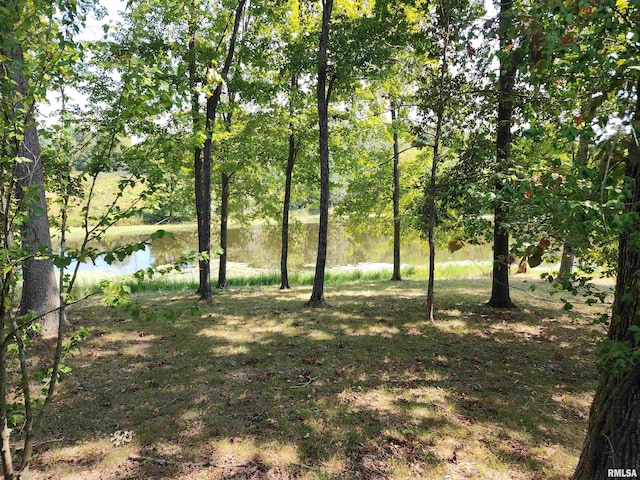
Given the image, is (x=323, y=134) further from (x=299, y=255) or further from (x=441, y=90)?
(x=299, y=255)

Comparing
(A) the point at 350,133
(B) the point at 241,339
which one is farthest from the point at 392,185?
(B) the point at 241,339

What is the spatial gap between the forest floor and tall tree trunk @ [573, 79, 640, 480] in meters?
0.85

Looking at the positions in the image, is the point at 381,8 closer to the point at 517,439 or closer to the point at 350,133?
the point at 350,133

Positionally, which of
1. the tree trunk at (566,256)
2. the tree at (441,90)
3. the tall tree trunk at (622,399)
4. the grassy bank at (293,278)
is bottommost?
the grassy bank at (293,278)

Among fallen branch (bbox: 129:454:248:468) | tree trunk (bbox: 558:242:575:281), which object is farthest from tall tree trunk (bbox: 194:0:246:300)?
tree trunk (bbox: 558:242:575:281)

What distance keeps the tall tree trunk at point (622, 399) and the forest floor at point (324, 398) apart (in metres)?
0.85

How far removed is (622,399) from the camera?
7.49 feet

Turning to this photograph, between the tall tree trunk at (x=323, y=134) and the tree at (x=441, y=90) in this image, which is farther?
the tall tree trunk at (x=323, y=134)

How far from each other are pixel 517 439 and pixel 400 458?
121cm

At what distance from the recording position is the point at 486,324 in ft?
23.1

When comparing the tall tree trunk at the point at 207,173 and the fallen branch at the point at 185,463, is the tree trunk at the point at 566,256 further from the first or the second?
the tall tree trunk at the point at 207,173

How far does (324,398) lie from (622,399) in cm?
290

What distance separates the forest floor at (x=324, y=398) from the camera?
3.22 meters

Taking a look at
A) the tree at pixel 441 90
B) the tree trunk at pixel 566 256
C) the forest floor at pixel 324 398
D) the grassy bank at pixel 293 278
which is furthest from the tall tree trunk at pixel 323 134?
the tree trunk at pixel 566 256
